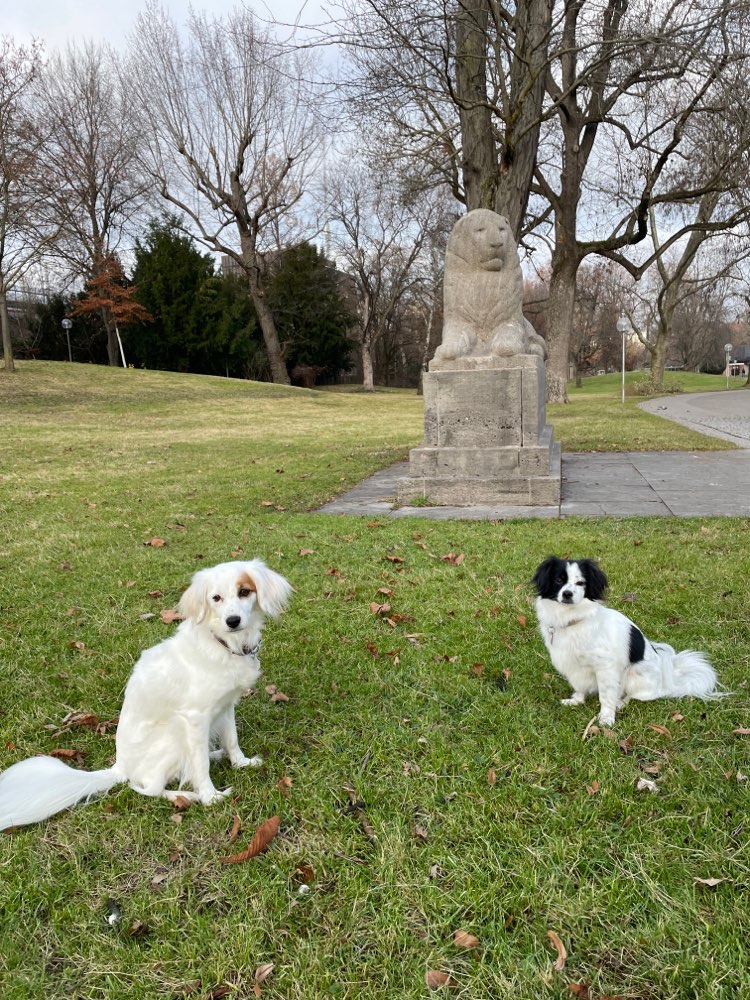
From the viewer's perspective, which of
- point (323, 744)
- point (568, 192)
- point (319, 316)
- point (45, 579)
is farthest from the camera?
point (319, 316)

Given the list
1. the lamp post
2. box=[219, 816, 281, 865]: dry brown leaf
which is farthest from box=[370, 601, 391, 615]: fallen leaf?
the lamp post

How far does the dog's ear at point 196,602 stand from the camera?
7.92ft

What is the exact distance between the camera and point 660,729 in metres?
2.76

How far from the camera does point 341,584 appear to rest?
4.80 m

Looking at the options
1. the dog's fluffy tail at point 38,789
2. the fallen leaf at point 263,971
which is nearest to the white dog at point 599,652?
the fallen leaf at point 263,971

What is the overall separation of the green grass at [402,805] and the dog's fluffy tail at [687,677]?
80mm

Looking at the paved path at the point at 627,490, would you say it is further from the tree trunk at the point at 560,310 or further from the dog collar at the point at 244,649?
the tree trunk at the point at 560,310

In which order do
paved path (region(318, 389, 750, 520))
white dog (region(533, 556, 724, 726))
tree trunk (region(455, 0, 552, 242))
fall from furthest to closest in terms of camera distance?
tree trunk (region(455, 0, 552, 242)) < paved path (region(318, 389, 750, 520)) < white dog (region(533, 556, 724, 726))

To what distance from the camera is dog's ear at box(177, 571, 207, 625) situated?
2414 mm

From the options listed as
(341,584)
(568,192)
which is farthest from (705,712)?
(568,192)

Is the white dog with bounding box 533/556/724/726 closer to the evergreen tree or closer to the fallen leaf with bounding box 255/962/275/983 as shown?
the fallen leaf with bounding box 255/962/275/983

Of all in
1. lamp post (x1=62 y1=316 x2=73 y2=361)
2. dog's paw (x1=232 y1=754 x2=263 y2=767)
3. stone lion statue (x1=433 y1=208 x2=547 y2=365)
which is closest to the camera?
dog's paw (x1=232 y1=754 x2=263 y2=767)

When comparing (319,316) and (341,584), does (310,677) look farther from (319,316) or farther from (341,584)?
(319,316)

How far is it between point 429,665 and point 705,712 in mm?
1309
